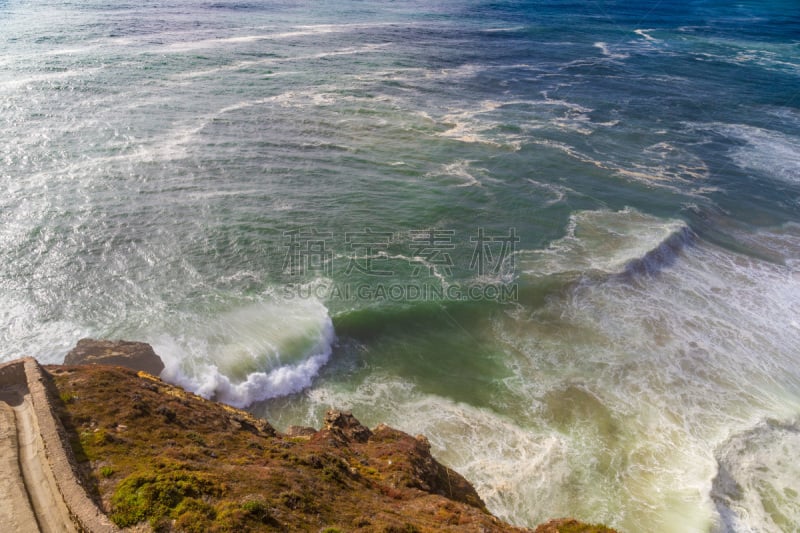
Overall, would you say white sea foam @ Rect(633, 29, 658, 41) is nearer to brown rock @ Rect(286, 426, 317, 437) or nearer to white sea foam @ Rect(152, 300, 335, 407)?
white sea foam @ Rect(152, 300, 335, 407)

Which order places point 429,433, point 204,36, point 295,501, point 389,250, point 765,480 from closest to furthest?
1. point 295,501
2. point 765,480
3. point 429,433
4. point 389,250
5. point 204,36

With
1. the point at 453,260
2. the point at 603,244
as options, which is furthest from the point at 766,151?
the point at 453,260

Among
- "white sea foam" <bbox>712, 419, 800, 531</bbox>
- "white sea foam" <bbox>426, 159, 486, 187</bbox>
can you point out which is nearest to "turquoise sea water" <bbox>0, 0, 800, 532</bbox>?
"white sea foam" <bbox>712, 419, 800, 531</bbox>

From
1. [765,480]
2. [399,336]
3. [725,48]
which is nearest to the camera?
[765,480]

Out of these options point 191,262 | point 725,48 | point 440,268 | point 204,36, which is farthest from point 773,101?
point 204,36

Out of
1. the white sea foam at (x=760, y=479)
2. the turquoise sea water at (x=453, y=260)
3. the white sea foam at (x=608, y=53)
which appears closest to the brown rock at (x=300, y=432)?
the turquoise sea water at (x=453, y=260)

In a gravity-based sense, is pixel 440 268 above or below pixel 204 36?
below

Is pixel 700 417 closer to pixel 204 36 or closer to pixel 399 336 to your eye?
pixel 399 336

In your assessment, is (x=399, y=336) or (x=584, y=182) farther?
(x=584, y=182)
